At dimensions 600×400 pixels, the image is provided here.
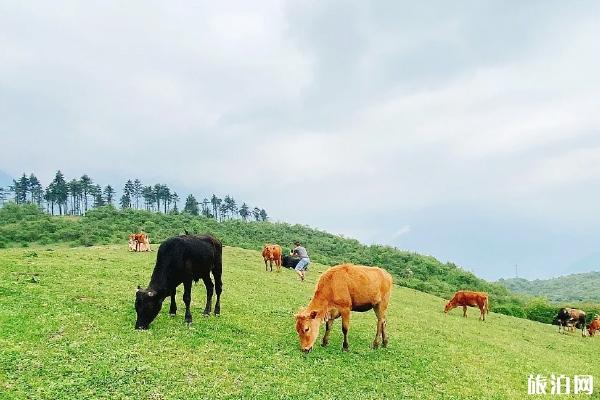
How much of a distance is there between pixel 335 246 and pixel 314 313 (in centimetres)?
6879

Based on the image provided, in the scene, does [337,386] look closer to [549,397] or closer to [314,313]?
[314,313]

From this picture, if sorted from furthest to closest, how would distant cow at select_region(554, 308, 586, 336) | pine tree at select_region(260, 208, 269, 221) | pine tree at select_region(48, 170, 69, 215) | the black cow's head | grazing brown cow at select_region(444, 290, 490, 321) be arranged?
pine tree at select_region(260, 208, 269, 221)
pine tree at select_region(48, 170, 69, 215)
distant cow at select_region(554, 308, 586, 336)
grazing brown cow at select_region(444, 290, 490, 321)
the black cow's head

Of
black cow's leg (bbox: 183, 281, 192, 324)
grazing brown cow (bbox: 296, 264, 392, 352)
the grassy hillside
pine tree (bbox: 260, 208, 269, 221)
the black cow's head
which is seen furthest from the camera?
pine tree (bbox: 260, 208, 269, 221)

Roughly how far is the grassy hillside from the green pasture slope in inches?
1225

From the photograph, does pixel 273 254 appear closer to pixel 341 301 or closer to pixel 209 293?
pixel 209 293

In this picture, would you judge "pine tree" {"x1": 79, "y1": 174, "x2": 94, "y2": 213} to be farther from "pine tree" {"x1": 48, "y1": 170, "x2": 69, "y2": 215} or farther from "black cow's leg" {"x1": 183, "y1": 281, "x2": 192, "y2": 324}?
"black cow's leg" {"x1": 183, "y1": 281, "x2": 192, "y2": 324}

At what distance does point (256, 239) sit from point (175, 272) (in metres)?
67.4

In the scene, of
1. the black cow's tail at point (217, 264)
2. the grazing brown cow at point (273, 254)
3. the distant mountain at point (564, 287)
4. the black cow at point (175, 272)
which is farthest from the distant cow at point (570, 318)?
the distant mountain at point (564, 287)

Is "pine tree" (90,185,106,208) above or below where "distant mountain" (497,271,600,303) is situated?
above

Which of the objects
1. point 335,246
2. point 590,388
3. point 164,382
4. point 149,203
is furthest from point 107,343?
point 149,203

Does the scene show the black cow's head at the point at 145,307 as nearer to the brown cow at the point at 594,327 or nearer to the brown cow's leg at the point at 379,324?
the brown cow's leg at the point at 379,324

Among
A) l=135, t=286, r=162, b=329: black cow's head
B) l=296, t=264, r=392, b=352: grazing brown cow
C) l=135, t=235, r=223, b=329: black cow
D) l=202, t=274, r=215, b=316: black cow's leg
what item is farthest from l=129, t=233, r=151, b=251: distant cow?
Answer: l=296, t=264, r=392, b=352: grazing brown cow

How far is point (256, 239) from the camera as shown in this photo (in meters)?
81.8

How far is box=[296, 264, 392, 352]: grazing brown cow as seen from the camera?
13133mm
